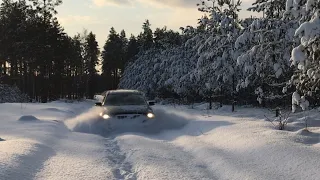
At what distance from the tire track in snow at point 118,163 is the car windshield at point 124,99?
4922 millimetres

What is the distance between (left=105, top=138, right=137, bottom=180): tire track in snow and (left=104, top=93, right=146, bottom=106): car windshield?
4.92 m

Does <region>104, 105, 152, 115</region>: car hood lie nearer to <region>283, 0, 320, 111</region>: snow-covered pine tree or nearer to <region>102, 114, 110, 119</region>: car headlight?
<region>102, 114, 110, 119</region>: car headlight

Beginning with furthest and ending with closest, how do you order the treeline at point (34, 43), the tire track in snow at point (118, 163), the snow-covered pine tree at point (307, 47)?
the treeline at point (34, 43) < the snow-covered pine tree at point (307, 47) < the tire track in snow at point (118, 163)

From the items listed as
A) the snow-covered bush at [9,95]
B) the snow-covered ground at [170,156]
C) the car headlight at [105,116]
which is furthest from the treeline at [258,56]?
the snow-covered bush at [9,95]

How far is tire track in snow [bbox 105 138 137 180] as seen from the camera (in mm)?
6074

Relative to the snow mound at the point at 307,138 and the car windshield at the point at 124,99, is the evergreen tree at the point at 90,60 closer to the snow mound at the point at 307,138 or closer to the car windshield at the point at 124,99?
the car windshield at the point at 124,99

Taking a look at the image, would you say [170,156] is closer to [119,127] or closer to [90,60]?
→ [119,127]

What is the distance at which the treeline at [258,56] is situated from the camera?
7891mm

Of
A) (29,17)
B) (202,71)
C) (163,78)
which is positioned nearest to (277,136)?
(202,71)

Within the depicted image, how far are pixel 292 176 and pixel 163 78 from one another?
35734mm

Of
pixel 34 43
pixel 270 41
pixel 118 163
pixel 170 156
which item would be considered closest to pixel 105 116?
pixel 170 156

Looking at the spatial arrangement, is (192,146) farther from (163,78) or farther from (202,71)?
(163,78)

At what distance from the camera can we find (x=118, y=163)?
23.3 feet

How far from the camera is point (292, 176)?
5520 millimetres
